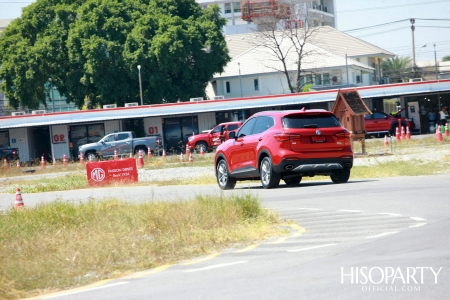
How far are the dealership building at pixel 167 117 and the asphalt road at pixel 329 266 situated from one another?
42988mm

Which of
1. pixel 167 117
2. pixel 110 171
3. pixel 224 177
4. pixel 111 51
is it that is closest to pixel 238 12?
pixel 111 51

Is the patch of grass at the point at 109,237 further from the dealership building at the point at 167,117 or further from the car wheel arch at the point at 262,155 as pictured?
the dealership building at the point at 167,117

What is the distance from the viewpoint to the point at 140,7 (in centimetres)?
6825

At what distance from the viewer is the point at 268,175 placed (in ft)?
59.8

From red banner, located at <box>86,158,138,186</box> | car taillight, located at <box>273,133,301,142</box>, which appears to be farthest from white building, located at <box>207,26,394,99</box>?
car taillight, located at <box>273,133,301,142</box>

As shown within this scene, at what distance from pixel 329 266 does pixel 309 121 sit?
1026 centimetres

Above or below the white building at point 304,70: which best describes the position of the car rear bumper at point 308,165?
below

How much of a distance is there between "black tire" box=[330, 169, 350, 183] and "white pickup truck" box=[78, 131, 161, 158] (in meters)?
31.8

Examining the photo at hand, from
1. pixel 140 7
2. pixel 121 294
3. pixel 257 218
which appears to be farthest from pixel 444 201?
pixel 140 7

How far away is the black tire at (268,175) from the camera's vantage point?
17906mm

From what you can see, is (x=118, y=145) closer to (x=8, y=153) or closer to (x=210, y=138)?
(x=210, y=138)

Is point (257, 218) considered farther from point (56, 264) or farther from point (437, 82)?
point (437, 82)

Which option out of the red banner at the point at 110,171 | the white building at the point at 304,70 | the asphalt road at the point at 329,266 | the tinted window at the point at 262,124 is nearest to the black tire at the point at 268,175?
the tinted window at the point at 262,124

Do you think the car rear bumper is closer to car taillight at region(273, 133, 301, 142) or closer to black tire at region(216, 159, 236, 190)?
car taillight at region(273, 133, 301, 142)
